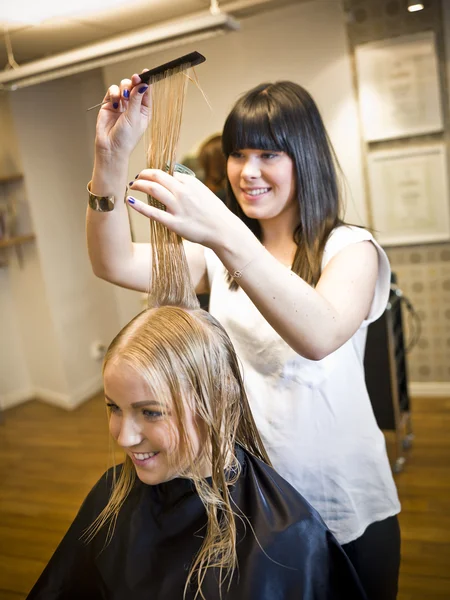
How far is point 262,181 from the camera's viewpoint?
1221 millimetres

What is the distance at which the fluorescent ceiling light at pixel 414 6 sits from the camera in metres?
3.24

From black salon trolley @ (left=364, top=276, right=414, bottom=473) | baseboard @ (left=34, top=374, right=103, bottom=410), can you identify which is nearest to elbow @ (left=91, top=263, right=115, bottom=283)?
black salon trolley @ (left=364, top=276, right=414, bottom=473)

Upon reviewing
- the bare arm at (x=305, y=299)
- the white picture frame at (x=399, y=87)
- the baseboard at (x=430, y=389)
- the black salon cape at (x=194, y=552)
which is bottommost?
the baseboard at (x=430, y=389)

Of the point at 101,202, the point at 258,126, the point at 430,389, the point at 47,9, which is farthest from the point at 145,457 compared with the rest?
the point at 430,389

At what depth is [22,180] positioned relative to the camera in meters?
4.16

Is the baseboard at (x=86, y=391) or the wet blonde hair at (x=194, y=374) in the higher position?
the wet blonde hair at (x=194, y=374)

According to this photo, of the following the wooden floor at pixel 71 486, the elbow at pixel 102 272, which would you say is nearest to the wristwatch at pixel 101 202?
the elbow at pixel 102 272

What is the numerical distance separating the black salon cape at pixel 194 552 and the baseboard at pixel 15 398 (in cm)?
347

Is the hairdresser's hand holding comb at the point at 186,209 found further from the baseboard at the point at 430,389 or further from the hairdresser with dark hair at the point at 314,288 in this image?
the baseboard at the point at 430,389

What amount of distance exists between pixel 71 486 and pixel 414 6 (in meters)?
3.21

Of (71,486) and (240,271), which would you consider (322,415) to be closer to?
(240,271)

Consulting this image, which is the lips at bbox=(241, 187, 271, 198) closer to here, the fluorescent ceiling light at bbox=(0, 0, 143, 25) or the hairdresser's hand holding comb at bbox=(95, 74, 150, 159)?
the hairdresser's hand holding comb at bbox=(95, 74, 150, 159)

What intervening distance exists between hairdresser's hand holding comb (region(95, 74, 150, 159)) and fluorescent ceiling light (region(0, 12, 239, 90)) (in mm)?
1472

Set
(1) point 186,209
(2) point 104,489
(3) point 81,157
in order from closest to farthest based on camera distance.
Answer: (1) point 186,209 < (2) point 104,489 < (3) point 81,157
